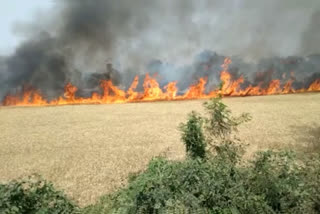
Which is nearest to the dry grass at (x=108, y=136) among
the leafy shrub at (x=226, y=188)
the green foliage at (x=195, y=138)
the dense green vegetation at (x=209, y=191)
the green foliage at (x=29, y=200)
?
the green foliage at (x=195, y=138)

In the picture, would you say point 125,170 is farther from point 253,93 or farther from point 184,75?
point 253,93

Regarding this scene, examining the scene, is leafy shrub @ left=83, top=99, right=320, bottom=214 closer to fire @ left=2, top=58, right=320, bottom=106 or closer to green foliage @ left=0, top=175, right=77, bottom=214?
green foliage @ left=0, top=175, right=77, bottom=214

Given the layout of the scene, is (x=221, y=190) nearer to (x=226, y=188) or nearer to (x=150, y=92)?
(x=226, y=188)

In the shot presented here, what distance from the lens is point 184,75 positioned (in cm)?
4025

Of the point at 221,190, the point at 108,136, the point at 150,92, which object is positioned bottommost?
the point at 108,136

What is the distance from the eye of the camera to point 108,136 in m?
25.2

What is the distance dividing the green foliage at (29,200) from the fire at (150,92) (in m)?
30.1

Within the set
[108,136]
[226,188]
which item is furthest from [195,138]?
[108,136]

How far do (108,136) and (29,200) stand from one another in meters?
16.4

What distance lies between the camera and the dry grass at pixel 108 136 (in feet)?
58.1

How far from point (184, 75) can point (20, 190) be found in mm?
32875

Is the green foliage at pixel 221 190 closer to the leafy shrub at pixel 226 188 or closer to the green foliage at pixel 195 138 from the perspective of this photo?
the leafy shrub at pixel 226 188

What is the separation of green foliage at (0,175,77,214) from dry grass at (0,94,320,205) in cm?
475

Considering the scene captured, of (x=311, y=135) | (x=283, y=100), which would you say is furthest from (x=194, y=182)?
(x=283, y=100)
